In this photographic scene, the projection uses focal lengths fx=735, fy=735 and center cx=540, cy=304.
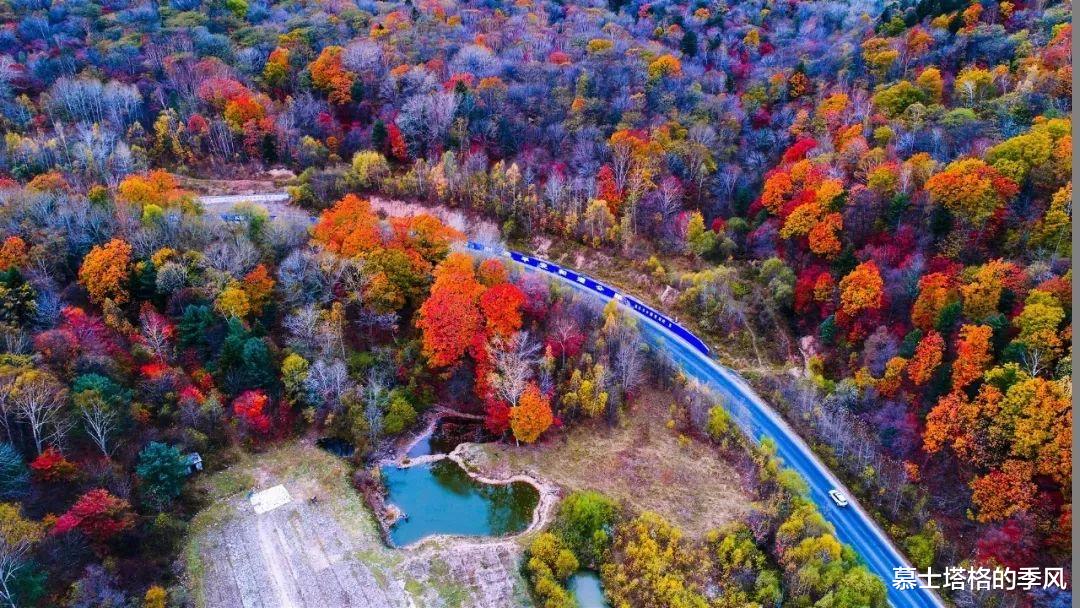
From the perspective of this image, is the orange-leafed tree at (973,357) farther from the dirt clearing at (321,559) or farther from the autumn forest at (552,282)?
the dirt clearing at (321,559)

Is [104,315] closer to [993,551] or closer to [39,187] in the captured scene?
[39,187]

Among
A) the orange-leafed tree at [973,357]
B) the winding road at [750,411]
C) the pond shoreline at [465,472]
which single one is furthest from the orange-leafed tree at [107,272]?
the orange-leafed tree at [973,357]

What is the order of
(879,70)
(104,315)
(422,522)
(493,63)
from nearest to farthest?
(422,522)
(104,315)
(879,70)
(493,63)

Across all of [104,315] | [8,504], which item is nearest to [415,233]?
[104,315]

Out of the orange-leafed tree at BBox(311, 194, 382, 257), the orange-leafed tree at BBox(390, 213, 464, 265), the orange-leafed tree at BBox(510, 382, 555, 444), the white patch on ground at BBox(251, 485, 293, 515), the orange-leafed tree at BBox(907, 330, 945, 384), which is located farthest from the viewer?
the orange-leafed tree at BBox(390, 213, 464, 265)

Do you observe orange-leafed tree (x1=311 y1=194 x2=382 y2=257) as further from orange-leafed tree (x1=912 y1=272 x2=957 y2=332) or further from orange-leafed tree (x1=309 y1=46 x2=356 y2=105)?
orange-leafed tree (x1=912 y1=272 x2=957 y2=332)

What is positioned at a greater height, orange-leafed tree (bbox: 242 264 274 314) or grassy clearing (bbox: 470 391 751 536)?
orange-leafed tree (bbox: 242 264 274 314)

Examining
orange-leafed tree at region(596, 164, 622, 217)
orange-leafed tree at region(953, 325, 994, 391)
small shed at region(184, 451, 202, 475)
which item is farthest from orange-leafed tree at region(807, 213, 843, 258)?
small shed at region(184, 451, 202, 475)
